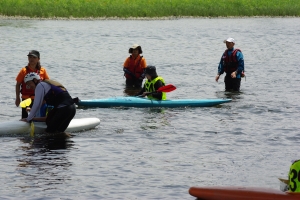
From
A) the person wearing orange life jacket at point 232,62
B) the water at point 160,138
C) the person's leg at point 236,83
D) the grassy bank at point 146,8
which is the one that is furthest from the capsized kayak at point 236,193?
the grassy bank at point 146,8

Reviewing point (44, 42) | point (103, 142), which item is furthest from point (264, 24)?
point (103, 142)

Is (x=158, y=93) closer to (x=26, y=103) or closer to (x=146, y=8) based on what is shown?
(x=26, y=103)

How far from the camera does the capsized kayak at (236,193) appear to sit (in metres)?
8.87

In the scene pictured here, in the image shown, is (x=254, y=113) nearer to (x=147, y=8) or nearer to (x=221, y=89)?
(x=221, y=89)

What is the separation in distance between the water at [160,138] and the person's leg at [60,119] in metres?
0.28

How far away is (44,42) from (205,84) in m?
14.9

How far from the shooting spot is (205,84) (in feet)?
76.4

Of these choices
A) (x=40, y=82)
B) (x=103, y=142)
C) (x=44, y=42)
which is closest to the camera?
(x=40, y=82)

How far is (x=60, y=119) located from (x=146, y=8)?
39646 millimetres

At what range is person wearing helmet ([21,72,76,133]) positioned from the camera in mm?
12945

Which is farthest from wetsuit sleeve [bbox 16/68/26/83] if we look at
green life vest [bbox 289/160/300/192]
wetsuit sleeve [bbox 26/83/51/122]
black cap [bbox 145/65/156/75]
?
green life vest [bbox 289/160/300/192]

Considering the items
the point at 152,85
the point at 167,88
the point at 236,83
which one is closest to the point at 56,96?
the point at 167,88

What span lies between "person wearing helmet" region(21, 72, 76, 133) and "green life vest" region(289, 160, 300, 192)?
6004 millimetres

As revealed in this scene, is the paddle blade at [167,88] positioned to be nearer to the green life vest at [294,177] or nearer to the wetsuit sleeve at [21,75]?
the wetsuit sleeve at [21,75]
